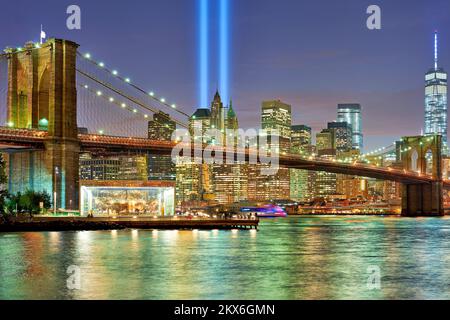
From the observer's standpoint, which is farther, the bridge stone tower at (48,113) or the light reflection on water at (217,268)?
the bridge stone tower at (48,113)

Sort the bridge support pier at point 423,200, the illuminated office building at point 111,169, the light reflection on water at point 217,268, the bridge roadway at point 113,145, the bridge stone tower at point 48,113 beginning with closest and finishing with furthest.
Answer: the light reflection on water at point 217,268 → the bridge roadway at point 113,145 → the bridge stone tower at point 48,113 → the illuminated office building at point 111,169 → the bridge support pier at point 423,200

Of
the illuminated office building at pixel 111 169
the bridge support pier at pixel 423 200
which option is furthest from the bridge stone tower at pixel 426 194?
the illuminated office building at pixel 111 169

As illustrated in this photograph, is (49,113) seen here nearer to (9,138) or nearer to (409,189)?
(9,138)

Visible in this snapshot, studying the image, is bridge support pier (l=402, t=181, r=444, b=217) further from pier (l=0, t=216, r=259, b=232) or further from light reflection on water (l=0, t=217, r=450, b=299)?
light reflection on water (l=0, t=217, r=450, b=299)

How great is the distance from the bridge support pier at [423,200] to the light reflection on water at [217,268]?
7479 cm

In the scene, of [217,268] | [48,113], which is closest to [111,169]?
[48,113]

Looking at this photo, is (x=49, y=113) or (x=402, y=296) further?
(x=49, y=113)

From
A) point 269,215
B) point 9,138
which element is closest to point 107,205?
point 9,138

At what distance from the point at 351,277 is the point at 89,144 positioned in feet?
158

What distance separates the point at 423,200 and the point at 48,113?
7439 centimetres

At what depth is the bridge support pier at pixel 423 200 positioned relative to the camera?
12712 cm

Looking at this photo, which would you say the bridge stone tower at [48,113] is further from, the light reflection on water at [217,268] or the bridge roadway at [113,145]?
the light reflection on water at [217,268]
